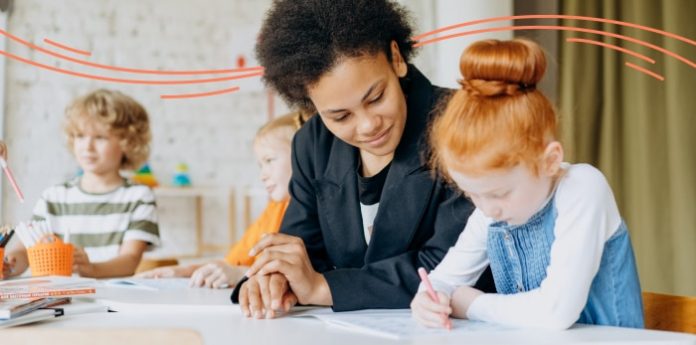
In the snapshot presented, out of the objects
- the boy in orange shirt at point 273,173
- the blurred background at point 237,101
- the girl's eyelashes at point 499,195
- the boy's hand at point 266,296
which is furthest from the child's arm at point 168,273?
the blurred background at point 237,101

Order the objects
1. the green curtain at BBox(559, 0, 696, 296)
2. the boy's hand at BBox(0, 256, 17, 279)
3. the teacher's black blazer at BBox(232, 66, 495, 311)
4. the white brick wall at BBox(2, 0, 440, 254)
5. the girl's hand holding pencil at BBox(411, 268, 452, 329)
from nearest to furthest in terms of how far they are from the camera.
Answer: the girl's hand holding pencil at BBox(411, 268, 452, 329) → the teacher's black blazer at BBox(232, 66, 495, 311) → the boy's hand at BBox(0, 256, 17, 279) → the green curtain at BBox(559, 0, 696, 296) → the white brick wall at BBox(2, 0, 440, 254)

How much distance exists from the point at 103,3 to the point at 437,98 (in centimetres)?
417

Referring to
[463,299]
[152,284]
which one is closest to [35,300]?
[152,284]

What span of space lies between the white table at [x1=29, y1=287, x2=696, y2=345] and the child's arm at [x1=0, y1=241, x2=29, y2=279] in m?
0.63

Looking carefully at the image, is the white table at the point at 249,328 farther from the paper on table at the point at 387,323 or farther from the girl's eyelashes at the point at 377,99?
the girl's eyelashes at the point at 377,99

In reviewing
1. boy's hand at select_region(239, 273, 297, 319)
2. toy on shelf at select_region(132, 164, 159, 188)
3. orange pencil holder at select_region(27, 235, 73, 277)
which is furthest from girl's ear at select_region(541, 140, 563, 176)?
toy on shelf at select_region(132, 164, 159, 188)

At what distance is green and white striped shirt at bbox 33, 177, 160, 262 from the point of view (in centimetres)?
229

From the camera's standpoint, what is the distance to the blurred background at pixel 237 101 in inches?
110

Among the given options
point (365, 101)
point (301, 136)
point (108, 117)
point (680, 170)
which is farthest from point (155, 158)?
point (365, 101)

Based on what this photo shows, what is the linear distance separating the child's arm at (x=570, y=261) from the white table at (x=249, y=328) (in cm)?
3

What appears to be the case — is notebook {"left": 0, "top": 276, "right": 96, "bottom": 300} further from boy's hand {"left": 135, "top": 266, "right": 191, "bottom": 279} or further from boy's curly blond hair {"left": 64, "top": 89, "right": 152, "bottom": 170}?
boy's curly blond hair {"left": 64, "top": 89, "right": 152, "bottom": 170}

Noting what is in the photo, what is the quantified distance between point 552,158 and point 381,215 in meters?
0.37

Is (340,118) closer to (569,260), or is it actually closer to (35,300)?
(569,260)

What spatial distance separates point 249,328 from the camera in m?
1.03
